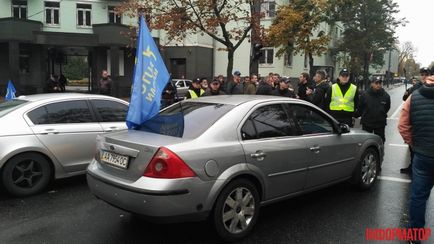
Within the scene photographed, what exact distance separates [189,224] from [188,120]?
1.18m

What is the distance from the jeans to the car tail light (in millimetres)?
2189

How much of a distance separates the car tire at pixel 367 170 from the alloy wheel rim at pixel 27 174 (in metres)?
4.48

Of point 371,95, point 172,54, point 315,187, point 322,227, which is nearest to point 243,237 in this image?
point 322,227

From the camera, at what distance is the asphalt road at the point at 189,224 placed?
4.37m

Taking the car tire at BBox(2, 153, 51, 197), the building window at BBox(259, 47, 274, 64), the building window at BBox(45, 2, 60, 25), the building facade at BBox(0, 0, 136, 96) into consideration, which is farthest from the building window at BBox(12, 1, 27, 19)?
the car tire at BBox(2, 153, 51, 197)

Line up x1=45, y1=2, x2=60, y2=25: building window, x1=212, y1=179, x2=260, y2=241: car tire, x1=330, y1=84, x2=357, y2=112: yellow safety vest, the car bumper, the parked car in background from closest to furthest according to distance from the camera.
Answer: the car bumper → x1=212, y1=179, x2=260, y2=241: car tire → x1=330, y1=84, x2=357, y2=112: yellow safety vest → the parked car in background → x1=45, y1=2, x2=60, y2=25: building window

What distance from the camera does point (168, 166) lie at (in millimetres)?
3844

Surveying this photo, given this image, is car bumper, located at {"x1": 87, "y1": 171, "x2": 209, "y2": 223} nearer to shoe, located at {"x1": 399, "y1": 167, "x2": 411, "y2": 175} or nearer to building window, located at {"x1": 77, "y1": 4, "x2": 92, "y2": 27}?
shoe, located at {"x1": 399, "y1": 167, "x2": 411, "y2": 175}

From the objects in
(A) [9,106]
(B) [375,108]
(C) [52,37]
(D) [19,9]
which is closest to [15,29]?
(C) [52,37]

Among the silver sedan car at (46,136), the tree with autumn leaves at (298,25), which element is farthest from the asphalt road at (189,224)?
the tree with autumn leaves at (298,25)

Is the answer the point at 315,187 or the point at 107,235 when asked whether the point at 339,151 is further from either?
the point at 107,235

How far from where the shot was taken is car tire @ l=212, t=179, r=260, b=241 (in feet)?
13.5

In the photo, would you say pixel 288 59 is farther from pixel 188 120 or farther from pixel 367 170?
pixel 188 120

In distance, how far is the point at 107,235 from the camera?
4.42 meters
